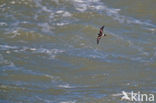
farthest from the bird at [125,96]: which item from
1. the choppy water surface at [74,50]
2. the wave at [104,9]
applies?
the wave at [104,9]

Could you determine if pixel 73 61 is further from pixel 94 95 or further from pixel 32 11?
pixel 32 11

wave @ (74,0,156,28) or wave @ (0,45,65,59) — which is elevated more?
wave @ (74,0,156,28)

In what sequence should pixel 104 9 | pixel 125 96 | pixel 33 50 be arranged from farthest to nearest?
pixel 104 9 → pixel 33 50 → pixel 125 96

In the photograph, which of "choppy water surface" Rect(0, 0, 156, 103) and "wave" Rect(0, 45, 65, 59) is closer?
"choppy water surface" Rect(0, 0, 156, 103)

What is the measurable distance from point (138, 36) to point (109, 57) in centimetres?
112

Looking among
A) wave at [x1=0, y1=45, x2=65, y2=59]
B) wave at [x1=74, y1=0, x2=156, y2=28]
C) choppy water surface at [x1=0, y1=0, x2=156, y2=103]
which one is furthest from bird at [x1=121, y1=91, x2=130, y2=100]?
wave at [x1=74, y1=0, x2=156, y2=28]

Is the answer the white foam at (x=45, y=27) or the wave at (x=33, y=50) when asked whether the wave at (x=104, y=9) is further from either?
the wave at (x=33, y=50)

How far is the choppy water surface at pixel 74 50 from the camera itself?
10273mm

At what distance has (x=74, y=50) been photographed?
39.3 ft

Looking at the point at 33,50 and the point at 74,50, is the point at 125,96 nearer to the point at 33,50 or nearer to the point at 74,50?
the point at 74,50

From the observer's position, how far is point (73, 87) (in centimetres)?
1043

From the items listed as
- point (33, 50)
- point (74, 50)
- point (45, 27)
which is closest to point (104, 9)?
point (45, 27)

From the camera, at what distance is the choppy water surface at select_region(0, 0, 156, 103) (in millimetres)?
10273

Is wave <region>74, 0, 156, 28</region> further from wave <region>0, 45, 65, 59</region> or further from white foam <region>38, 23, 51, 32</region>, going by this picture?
wave <region>0, 45, 65, 59</region>
